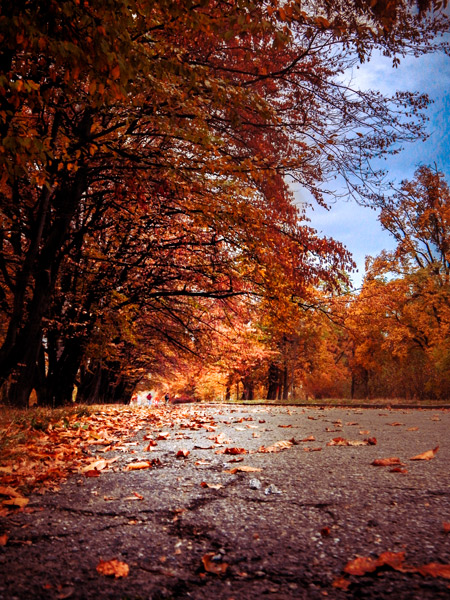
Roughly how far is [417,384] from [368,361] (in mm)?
3816

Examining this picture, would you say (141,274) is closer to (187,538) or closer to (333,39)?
(333,39)

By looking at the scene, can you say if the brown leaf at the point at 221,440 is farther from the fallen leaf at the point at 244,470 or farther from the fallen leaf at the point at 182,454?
the fallen leaf at the point at 244,470

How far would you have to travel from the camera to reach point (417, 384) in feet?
77.5

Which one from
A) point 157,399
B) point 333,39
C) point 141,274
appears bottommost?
point 157,399

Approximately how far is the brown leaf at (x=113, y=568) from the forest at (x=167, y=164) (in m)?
2.82

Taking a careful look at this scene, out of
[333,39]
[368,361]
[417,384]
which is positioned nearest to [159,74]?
[333,39]

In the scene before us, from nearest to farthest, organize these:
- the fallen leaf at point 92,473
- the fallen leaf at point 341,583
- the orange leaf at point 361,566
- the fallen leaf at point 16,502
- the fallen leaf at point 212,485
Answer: the fallen leaf at point 341,583 < the orange leaf at point 361,566 < the fallen leaf at point 16,502 < the fallen leaf at point 212,485 < the fallen leaf at point 92,473

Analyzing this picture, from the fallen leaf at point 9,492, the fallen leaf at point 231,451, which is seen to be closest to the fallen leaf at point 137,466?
the fallen leaf at point 231,451

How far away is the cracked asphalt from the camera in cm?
163

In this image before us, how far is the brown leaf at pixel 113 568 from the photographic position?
68.8 inches

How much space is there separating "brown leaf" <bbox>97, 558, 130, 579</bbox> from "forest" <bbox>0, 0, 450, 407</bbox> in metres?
2.82

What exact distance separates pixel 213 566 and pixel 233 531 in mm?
392

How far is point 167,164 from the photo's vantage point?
19.8 feet

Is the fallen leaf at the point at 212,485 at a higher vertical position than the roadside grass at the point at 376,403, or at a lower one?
lower
